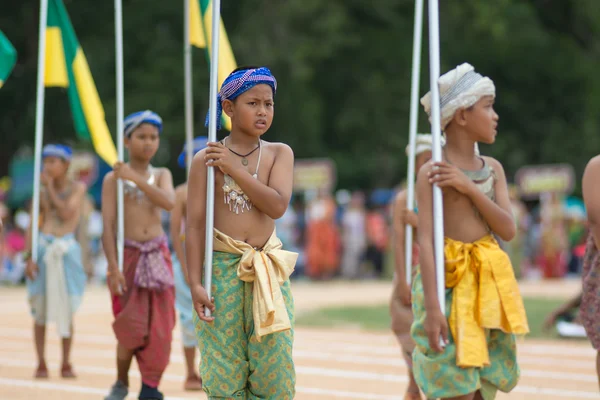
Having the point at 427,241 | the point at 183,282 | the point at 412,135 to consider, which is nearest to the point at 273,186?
the point at 427,241

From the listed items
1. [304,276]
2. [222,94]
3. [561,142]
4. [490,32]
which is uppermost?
[490,32]

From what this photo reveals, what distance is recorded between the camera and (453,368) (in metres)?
5.37

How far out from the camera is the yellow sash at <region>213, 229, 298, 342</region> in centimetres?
576

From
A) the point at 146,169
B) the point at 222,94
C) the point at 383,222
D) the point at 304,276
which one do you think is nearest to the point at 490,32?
the point at 383,222

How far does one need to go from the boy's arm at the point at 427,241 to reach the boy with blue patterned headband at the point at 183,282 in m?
3.77

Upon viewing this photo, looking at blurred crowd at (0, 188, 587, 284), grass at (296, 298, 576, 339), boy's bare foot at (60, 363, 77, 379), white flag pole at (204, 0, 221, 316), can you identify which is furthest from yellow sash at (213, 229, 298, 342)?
blurred crowd at (0, 188, 587, 284)

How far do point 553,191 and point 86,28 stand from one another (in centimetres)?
1386

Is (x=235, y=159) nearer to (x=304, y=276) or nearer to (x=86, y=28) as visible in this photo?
(x=304, y=276)

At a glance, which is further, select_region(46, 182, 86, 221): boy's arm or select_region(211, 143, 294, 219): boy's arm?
select_region(46, 182, 86, 221): boy's arm

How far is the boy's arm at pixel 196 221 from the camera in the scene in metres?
5.88

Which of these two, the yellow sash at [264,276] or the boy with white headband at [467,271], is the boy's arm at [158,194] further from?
the boy with white headband at [467,271]

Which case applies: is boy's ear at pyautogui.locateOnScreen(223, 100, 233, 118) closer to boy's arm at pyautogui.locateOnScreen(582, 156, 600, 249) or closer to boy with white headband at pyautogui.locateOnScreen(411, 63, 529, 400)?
boy with white headband at pyautogui.locateOnScreen(411, 63, 529, 400)

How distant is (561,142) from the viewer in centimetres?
4022

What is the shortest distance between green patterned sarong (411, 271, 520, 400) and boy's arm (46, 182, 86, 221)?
5.77 meters
